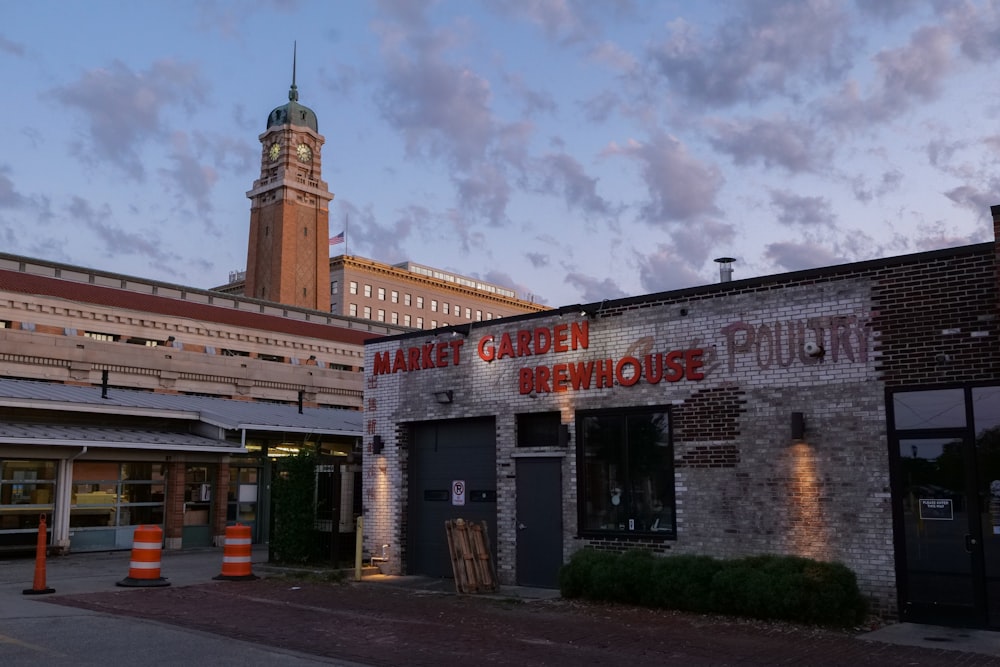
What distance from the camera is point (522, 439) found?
1736 cm

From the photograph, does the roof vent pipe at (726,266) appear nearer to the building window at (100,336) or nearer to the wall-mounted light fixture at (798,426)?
the wall-mounted light fixture at (798,426)

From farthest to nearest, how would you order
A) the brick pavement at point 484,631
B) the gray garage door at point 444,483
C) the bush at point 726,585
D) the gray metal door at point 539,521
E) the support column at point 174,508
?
the support column at point 174,508, the gray garage door at point 444,483, the gray metal door at point 539,521, the bush at point 726,585, the brick pavement at point 484,631

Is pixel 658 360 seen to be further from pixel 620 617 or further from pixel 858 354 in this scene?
pixel 620 617

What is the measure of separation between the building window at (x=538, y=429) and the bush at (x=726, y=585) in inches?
102

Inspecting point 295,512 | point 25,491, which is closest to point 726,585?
point 295,512

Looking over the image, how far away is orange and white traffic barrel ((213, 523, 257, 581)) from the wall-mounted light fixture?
1060 cm

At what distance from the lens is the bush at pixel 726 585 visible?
39.9 feet

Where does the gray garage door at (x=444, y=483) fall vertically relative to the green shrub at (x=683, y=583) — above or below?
above

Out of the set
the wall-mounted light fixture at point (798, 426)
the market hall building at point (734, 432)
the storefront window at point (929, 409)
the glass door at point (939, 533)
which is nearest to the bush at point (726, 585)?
the market hall building at point (734, 432)

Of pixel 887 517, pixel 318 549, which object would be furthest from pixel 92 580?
pixel 887 517

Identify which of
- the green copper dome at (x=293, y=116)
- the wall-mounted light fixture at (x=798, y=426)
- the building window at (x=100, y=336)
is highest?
the green copper dome at (x=293, y=116)

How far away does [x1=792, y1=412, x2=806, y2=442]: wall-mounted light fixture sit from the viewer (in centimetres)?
1349

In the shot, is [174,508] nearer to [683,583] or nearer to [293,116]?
[683,583]

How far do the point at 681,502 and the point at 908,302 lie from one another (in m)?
4.57
